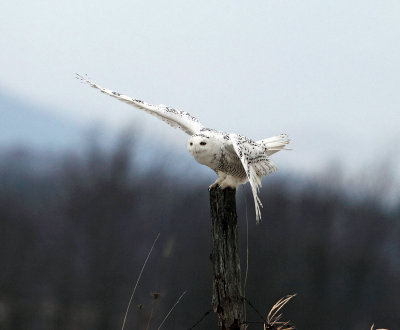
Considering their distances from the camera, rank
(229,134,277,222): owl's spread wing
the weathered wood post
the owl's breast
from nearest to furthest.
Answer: (229,134,277,222): owl's spread wing → the owl's breast → the weathered wood post

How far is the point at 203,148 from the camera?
79.0 inches

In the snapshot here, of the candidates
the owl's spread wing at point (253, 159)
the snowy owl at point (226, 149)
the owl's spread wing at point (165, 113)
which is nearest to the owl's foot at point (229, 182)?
the snowy owl at point (226, 149)

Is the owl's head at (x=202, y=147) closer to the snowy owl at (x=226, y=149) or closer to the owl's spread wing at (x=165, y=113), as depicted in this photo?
the snowy owl at (x=226, y=149)

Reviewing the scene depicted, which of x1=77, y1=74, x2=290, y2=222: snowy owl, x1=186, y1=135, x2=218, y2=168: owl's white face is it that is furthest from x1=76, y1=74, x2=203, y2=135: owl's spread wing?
x1=186, y1=135, x2=218, y2=168: owl's white face

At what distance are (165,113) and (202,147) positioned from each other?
40 centimetres

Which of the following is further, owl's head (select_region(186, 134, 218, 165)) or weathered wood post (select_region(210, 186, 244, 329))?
weathered wood post (select_region(210, 186, 244, 329))

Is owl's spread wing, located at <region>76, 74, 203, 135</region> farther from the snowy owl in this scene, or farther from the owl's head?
the owl's head

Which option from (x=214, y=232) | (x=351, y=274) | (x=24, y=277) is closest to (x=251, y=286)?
(x=351, y=274)

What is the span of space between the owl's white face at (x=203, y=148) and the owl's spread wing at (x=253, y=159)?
100 mm

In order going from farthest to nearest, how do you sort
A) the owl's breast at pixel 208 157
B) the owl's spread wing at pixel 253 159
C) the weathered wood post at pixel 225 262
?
the weathered wood post at pixel 225 262
the owl's breast at pixel 208 157
the owl's spread wing at pixel 253 159

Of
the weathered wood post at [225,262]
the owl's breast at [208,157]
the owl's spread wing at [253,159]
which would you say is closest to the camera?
the owl's spread wing at [253,159]

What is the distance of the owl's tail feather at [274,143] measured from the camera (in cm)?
230

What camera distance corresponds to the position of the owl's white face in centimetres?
201

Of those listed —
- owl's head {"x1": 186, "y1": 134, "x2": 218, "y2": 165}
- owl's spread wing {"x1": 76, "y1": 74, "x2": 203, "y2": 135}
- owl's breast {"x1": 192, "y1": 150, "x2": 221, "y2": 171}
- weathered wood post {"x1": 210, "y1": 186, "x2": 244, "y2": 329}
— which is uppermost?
owl's spread wing {"x1": 76, "y1": 74, "x2": 203, "y2": 135}
